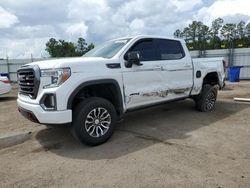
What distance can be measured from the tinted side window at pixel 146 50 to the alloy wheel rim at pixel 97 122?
156 centimetres

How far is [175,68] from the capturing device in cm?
665

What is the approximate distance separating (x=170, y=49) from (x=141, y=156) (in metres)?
3.23

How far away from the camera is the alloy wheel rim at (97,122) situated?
4977 mm

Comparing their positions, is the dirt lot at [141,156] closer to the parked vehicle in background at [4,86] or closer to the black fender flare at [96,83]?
the black fender flare at [96,83]

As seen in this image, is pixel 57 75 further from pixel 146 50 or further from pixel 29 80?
pixel 146 50

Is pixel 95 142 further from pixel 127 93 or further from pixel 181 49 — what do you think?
pixel 181 49

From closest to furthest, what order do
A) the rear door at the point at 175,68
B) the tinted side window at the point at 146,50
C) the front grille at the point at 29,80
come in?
the front grille at the point at 29,80, the tinted side window at the point at 146,50, the rear door at the point at 175,68

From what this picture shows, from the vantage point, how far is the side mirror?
5402 mm

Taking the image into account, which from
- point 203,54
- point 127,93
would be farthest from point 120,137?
point 203,54

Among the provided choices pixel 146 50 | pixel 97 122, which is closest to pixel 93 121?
pixel 97 122

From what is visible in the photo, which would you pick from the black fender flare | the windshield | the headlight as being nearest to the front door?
the black fender flare

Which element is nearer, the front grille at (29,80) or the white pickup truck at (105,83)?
the white pickup truck at (105,83)

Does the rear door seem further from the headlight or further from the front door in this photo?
the headlight

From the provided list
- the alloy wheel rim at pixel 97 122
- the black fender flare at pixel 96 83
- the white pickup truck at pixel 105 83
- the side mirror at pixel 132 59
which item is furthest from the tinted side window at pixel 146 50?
the alloy wheel rim at pixel 97 122
